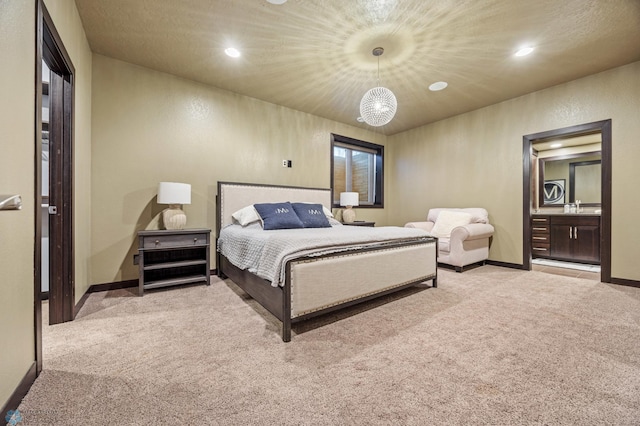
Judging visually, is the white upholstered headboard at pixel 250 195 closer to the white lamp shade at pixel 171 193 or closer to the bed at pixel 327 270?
the bed at pixel 327 270

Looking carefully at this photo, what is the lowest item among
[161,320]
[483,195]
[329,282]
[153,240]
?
[161,320]

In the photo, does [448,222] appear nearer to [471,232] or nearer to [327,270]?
[471,232]

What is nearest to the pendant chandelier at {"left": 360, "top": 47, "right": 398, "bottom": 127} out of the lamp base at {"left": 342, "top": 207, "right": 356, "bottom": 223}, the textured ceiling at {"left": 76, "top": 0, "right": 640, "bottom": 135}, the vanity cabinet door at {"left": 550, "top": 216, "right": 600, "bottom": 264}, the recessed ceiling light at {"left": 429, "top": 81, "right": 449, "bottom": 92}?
the textured ceiling at {"left": 76, "top": 0, "right": 640, "bottom": 135}

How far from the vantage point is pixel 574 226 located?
4668mm

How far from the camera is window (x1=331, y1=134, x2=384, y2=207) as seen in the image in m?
5.50

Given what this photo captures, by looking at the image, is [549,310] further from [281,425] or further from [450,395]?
[281,425]

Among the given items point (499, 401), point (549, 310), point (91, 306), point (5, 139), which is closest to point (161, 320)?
point (91, 306)

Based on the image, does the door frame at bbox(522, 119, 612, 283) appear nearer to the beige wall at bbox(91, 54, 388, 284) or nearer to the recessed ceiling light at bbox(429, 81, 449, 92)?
the recessed ceiling light at bbox(429, 81, 449, 92)

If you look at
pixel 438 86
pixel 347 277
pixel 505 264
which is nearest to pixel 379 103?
pixel 438 86

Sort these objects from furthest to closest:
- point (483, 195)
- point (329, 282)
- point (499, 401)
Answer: point (483, 195) → point (329, 282) → point (499, 401)

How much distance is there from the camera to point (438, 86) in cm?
365

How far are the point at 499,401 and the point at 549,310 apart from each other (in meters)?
1.68

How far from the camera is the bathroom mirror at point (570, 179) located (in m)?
5.01

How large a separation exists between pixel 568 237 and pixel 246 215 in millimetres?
5733
